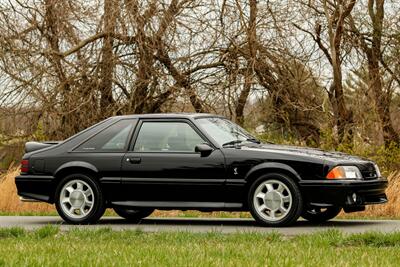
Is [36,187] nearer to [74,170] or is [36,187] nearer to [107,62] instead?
[74,170]

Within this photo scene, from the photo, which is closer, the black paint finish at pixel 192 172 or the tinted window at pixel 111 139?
the black paint finish at pixel 192 172

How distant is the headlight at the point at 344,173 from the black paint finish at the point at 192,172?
0.22 feet

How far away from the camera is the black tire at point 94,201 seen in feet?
41.3

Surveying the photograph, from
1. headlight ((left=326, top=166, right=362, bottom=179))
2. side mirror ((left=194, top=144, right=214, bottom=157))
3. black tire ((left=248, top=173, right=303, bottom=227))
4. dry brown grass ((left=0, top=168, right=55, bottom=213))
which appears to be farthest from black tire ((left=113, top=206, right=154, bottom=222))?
dry brown grass ((left=0, top=168, right=55, bottom=213))

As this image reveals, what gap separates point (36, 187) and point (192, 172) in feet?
7.96

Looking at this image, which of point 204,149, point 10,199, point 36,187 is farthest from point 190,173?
point 10,199

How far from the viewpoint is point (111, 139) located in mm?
12938

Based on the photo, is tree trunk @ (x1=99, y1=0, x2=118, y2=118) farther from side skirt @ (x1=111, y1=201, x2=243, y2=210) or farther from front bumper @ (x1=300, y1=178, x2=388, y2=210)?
front bumper @ (x1=300, y1=178, x2=388, y2=210)

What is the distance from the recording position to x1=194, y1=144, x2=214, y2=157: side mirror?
39.8 feet

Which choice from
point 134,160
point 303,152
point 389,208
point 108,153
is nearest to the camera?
point 303,152

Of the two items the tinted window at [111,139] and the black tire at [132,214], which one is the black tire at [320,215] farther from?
the tinted window at [111,139]

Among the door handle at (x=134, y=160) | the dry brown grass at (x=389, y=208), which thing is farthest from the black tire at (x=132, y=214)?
the dry brown grass at (x=389, y=208)

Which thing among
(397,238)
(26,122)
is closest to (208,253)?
(397,238)

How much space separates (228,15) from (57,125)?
5.05 metres
